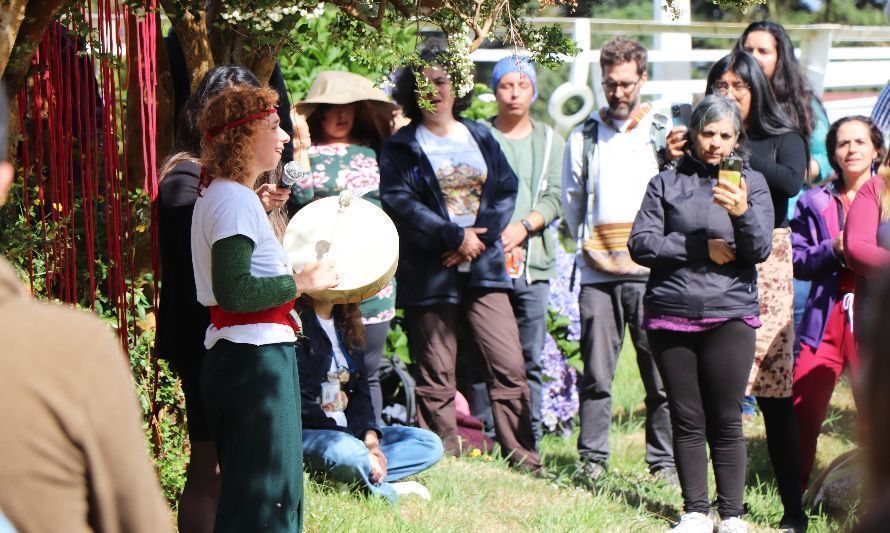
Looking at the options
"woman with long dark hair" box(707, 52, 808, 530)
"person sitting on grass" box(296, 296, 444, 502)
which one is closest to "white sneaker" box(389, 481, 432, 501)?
"person sitting on grass" box(296, 296, 444, 502)

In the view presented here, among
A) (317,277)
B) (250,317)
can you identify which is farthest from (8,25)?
(317,277)

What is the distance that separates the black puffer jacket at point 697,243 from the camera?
488cm

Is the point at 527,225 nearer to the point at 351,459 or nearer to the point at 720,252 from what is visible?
the point at 720,252

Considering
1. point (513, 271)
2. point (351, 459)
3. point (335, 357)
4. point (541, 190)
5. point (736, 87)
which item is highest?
point (736, 87)

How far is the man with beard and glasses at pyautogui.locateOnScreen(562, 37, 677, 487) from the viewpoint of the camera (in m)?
6.15

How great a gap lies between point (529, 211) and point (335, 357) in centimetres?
194

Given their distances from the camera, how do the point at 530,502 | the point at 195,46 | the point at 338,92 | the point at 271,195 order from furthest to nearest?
the point at 338,92
the point at 530,502
the point at 195,46
the point at 271,195

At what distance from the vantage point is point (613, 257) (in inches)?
242

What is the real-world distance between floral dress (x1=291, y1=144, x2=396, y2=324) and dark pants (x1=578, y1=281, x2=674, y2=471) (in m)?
1.10

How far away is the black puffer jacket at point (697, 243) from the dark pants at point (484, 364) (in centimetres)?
127

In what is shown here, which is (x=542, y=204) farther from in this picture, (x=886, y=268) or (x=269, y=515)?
(x=886, y=268)

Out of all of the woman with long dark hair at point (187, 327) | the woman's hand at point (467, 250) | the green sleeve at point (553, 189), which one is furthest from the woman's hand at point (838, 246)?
the woman with long dark hair at point (187, 327)

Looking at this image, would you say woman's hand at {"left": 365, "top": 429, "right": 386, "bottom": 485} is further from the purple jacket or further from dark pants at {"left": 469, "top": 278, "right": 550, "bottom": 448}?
Answer: the purple jacket

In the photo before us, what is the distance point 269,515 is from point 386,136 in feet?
11.7
